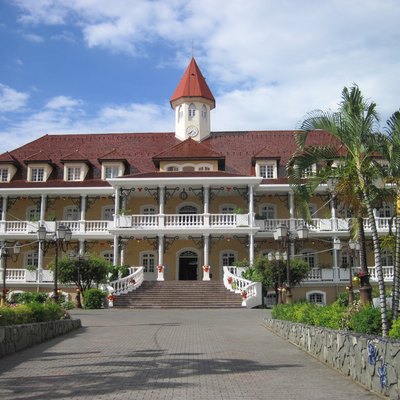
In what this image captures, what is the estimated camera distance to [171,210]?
3791 centimetres

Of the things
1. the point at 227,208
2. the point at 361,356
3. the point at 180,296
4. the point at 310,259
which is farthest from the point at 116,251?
the point at 361,356

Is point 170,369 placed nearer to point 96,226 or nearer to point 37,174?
point 96,226

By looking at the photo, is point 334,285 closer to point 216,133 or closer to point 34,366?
point 216,133

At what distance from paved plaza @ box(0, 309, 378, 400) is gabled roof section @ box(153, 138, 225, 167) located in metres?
21.1

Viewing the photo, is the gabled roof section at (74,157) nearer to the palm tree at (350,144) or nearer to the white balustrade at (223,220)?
the white balustrade at (223,220)

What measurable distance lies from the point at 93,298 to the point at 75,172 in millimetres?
13337

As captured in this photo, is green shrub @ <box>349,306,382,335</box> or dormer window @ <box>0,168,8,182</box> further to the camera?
dormer window @ <box>0,168,8,182</box>

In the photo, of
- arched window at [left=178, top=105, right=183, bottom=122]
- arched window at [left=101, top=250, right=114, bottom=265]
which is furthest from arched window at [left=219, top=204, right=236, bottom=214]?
arched window at [left=178, top=105, right=183, bottom=122]

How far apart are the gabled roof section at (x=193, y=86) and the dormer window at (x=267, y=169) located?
9077 mm

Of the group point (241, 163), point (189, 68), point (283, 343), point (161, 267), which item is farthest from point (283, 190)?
point (283, 343)

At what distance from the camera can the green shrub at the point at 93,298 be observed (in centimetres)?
2742

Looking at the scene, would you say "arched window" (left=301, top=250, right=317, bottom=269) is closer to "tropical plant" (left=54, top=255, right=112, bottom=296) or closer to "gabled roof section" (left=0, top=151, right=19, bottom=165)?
"tropical plant" (left=54, top=255, right=112, bottom=296)

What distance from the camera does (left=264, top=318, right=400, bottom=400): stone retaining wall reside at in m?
7.04

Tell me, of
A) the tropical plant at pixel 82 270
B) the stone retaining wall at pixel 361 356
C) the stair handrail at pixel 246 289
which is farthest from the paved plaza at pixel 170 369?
the tropical plant at pixel 82 270
